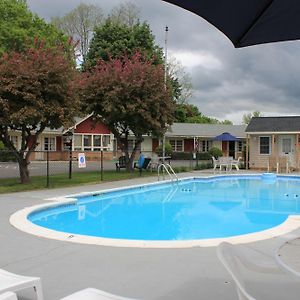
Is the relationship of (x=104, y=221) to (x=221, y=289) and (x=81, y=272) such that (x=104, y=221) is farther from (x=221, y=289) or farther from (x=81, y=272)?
(x=221, y=289)

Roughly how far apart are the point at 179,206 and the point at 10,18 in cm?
2651

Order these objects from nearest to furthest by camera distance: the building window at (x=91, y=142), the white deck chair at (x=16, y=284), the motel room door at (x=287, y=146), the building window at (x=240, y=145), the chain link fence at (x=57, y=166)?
the white deck chair at (x=16, y=284)
the chain link fence at (x=57, y=166)
the motel room door at (x=287, y=146)
the building window at (x=91, y=142)
the building window at (x=240, y=145)

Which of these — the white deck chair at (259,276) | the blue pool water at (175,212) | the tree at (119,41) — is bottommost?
the blue pool water at (175,212)

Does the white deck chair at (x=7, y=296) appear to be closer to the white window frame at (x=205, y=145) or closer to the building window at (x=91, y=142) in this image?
the building window at (x=91, y=142)

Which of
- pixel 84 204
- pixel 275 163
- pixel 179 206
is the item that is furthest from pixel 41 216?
pixel 275 163

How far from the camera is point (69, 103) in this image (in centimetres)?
1536

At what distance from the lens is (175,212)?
12.5 metres

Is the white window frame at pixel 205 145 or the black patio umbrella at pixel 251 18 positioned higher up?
the black patio umbrella at pixel 251 18

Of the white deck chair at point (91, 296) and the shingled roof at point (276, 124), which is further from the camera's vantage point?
the shingled roof at point (276, 124)

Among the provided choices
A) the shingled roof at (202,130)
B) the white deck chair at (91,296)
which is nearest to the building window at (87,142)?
the shingled roof at (202,130)

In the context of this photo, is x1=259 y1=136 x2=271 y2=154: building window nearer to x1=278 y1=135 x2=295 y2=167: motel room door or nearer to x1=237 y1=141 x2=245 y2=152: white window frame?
x1=278 y1=135 x2=295 y2=167: motel room door

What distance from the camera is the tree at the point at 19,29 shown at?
3197 cm

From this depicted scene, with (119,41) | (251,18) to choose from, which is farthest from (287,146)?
(251,18)

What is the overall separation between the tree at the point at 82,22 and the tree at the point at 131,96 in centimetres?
2969
